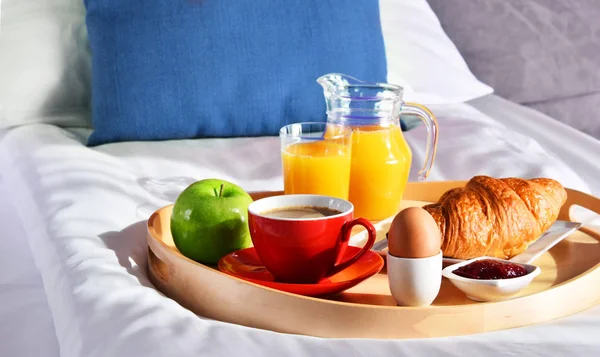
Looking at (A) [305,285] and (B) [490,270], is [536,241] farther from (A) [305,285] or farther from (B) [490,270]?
(A) [305,285]

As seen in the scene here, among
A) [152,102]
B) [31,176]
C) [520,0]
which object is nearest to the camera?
[31,176]

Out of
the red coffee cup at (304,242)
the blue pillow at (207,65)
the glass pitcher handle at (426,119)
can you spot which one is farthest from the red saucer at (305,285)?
the blue pillow at (207,65)

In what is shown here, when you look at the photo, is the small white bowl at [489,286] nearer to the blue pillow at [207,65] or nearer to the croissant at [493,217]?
the croissant at [493,217]

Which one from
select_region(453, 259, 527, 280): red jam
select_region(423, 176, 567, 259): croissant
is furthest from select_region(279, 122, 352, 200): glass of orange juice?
select_region(453, 259, 527, 280): red jam

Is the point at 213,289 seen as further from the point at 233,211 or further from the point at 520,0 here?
the point at 520,0

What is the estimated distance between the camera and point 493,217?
930 millimetres

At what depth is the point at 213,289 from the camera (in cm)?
80

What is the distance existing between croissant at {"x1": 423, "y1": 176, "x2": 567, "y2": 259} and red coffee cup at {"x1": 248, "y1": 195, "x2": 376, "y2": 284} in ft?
0.45

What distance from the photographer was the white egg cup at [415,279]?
766mm

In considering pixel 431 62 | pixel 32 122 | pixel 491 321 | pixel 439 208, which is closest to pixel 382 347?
pixel 491 321

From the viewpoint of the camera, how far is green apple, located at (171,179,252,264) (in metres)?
0.92

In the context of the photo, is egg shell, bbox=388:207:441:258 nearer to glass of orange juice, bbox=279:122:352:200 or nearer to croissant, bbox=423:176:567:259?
croissant, bbox=423:176:567:259

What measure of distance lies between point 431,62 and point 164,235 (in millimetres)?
1130

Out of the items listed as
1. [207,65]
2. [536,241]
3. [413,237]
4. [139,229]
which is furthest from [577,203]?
[207,65]
